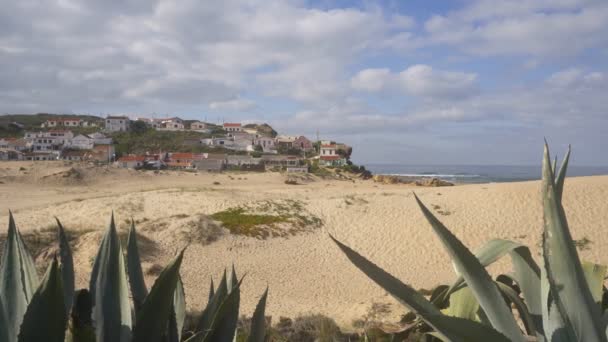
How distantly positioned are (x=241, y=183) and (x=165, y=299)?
3640 cm

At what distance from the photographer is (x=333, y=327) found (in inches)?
286

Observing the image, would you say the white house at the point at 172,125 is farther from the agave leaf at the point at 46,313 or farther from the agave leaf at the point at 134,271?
the agave leaf at the point at 46,313

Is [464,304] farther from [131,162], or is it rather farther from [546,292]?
[131,162]

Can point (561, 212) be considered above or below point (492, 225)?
above

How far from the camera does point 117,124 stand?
81.5 metres

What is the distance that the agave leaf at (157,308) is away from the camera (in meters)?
1.29

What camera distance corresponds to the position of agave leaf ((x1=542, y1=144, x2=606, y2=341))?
109cm

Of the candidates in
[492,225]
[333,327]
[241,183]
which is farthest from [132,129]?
[333,327]

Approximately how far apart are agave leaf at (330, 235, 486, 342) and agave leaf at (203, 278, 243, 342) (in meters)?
0.54

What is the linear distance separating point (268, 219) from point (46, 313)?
1582cm

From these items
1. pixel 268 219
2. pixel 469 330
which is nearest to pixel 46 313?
pixel 469 330

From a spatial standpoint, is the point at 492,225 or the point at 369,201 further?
the point at 369,201

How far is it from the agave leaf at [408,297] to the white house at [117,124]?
282ft

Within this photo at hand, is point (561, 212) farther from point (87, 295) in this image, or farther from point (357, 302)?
point (357, 302)
